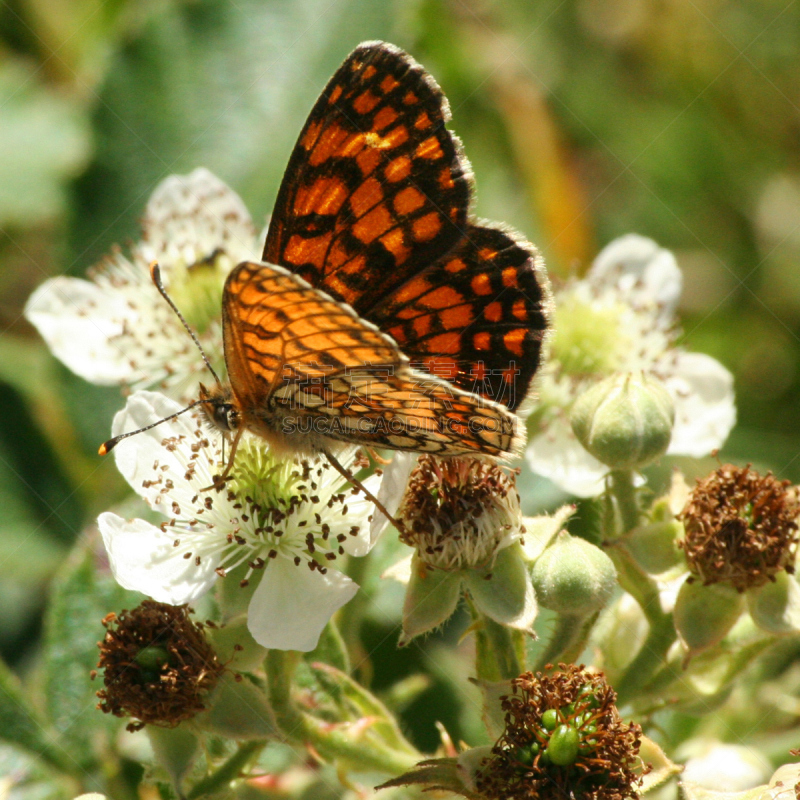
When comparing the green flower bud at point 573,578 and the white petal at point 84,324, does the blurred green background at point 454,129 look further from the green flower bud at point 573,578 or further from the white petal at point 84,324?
the green flower bud at point 573,578

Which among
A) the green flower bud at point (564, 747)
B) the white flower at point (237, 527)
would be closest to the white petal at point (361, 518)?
the white flower at point (237, 527)

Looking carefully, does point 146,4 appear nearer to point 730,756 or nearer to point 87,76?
point 87,76

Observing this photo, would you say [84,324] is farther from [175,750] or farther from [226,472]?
[175,750]

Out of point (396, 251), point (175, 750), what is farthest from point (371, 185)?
point (175, 750)

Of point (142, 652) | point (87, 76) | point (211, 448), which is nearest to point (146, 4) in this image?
point (87, 76)

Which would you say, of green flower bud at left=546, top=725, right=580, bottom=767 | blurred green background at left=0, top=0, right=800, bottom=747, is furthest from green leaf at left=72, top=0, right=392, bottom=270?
green flower bud at left=546, top=725, right=580, bottom=767

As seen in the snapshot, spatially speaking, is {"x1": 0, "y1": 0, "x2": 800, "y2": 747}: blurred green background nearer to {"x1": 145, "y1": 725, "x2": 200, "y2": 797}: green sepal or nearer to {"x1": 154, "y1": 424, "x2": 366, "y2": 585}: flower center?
{"x1": 154, "y1": 424, "x2": 366, "y2": 585}: flower center
